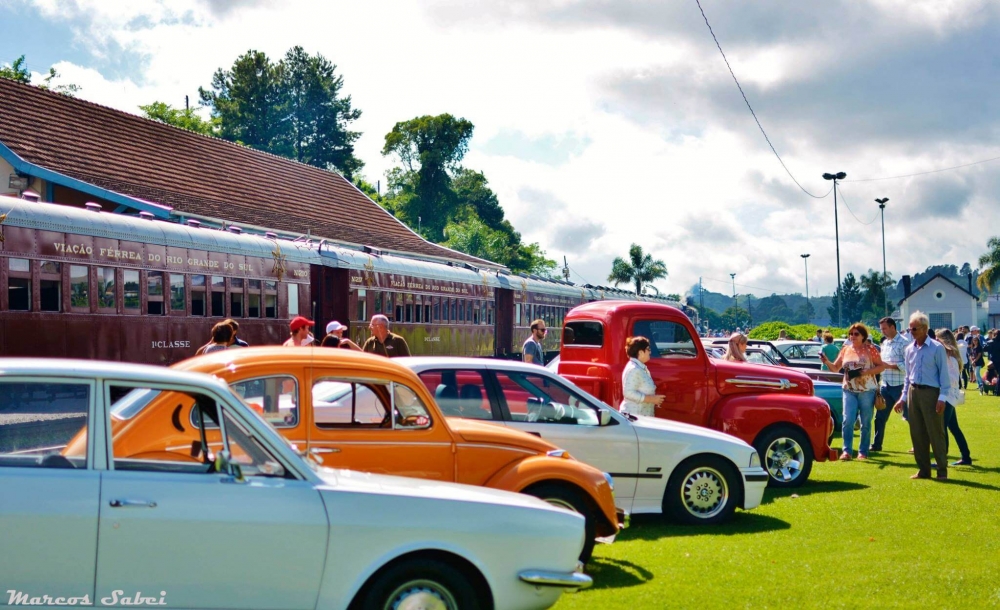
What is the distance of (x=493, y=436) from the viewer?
7.28 metres

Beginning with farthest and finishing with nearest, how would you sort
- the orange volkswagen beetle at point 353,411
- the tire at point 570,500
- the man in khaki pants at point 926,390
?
the man in khaki pants at point 926,390, the tire at point 570,500, the orange volkswagen beetle at point 353,411

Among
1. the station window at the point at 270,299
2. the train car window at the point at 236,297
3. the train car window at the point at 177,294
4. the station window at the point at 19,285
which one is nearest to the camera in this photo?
the station window at the point at 19,285

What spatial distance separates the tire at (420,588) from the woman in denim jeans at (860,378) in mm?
10473

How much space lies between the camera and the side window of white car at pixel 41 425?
4.58 metres

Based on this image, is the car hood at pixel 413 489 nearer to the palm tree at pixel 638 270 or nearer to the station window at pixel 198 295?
the station window at pixel 198 295

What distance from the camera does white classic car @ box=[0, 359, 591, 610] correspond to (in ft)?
14.5

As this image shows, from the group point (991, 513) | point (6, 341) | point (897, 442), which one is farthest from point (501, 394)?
point (897, 442)

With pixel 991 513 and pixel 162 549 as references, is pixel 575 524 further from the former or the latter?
pixel 991 513

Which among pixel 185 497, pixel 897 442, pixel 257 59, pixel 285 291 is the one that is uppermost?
pixel 257 59

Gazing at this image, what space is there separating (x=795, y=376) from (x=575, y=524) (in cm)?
824

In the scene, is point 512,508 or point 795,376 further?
point 795,376

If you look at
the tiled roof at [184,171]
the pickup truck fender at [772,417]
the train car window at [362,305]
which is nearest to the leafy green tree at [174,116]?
the tiled roof at [184,171]

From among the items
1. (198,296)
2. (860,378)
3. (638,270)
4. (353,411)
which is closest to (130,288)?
(198,296)

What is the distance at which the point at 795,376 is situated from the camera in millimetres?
12984
